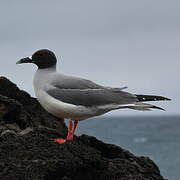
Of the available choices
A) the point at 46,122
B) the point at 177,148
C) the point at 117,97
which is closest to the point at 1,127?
the point at 46,122

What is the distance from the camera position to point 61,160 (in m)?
10.8

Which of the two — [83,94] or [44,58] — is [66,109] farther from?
[44,58]

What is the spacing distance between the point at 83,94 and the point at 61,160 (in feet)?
6.10

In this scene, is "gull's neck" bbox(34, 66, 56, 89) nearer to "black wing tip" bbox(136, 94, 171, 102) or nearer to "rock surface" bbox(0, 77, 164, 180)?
"rock surface" bbox(0, 77, 164, 180)

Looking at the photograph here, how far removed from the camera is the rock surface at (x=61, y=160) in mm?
10609

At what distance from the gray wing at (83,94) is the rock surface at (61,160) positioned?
0.76 metres

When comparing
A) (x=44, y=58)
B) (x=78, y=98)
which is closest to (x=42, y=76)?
(x=44, y=58)

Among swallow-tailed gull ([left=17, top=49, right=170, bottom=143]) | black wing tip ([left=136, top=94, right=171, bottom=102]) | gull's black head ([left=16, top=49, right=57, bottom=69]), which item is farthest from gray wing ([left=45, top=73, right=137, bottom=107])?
gull's black head ([left=16, top=49, right=57, bottom=69])

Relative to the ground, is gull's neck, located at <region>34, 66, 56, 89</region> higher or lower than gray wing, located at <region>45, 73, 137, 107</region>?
higher

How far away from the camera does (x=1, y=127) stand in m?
13.0

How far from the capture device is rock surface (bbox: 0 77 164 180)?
1061 centimetres

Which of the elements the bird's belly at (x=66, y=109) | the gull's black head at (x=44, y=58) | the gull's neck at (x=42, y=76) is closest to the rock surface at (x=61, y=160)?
the bird's belly at (x=66, y=109)

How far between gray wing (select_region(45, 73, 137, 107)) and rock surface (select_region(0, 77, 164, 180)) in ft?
2.48

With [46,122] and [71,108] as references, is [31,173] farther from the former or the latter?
[46,122]
